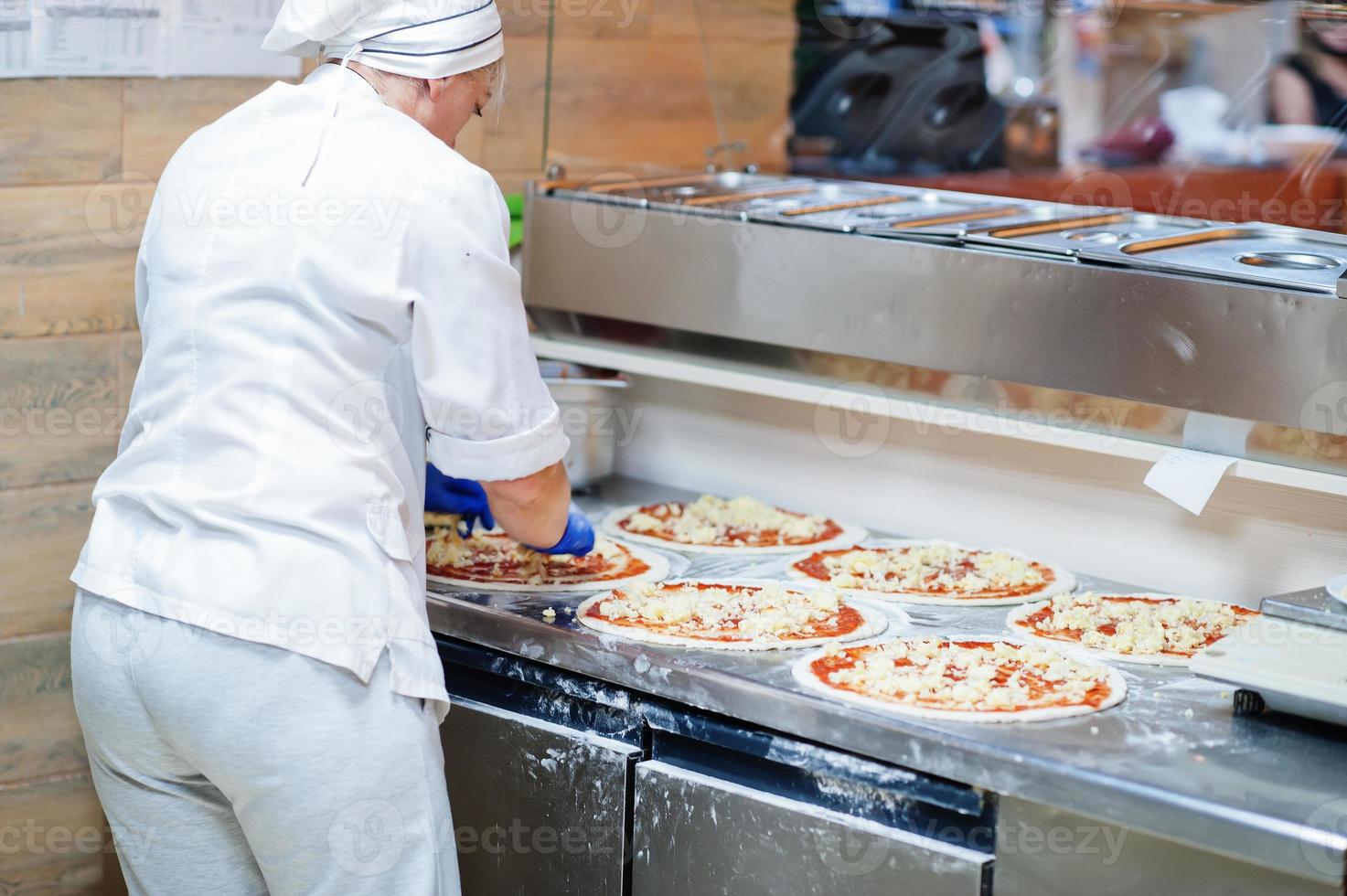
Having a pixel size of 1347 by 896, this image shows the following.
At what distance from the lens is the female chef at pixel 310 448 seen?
1.61 metres

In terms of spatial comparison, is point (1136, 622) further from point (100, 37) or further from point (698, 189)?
point (100, 37)

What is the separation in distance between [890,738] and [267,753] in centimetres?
72

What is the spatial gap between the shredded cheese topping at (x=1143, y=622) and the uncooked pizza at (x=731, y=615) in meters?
0.28

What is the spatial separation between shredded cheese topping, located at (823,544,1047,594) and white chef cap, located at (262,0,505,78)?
40.3 inches

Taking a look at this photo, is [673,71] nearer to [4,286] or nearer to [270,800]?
[4,286]

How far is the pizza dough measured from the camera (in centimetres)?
228

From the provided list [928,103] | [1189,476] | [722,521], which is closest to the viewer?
[1189,476]

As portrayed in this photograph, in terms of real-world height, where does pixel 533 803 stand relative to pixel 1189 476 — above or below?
below

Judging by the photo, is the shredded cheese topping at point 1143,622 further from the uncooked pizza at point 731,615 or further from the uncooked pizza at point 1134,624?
the uncooked pizza at point 731,615

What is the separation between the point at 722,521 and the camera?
8.64 ft

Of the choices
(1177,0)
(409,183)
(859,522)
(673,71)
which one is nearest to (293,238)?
(409,183)

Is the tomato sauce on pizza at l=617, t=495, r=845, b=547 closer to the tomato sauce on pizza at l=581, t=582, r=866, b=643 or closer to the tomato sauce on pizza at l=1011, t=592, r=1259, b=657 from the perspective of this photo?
the tomato sauce on pizza at l=581, t=582, r=866, b=643

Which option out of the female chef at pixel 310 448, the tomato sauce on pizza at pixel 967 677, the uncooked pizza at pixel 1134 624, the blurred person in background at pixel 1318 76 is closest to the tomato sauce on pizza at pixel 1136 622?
the uncooked pizza at pixel 1134 624

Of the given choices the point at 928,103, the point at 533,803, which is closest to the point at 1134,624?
the point at 533,803
